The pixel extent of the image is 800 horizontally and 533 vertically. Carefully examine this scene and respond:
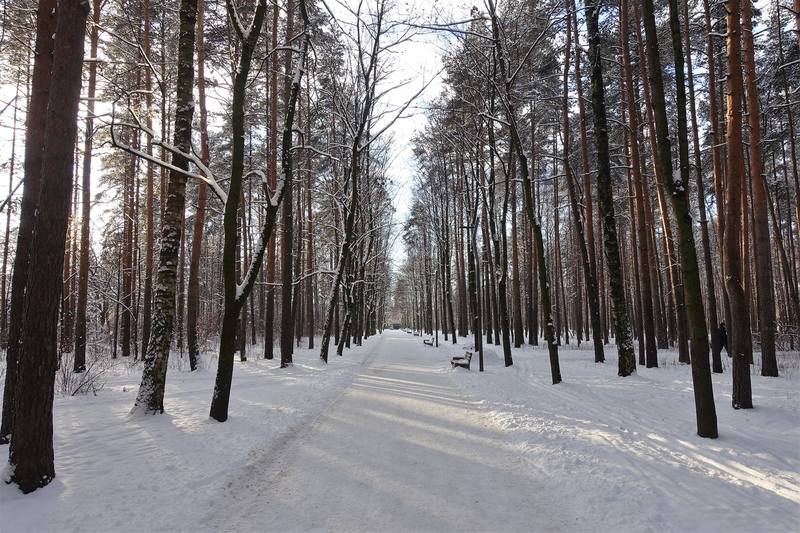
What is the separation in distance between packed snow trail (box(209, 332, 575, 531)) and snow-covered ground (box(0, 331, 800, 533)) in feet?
0.07

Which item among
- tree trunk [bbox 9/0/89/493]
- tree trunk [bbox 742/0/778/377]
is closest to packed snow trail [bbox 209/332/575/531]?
tree trunk [bbox 9/0/89/493]

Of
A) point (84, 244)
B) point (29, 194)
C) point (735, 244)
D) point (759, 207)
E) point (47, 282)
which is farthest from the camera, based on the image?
point (84, 244)

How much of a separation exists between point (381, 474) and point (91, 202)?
537 inches

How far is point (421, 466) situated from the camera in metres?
4.62

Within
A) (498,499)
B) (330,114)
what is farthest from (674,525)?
(330,114)

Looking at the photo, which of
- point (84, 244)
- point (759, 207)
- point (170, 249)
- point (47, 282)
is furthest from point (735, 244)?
point (84, 244)

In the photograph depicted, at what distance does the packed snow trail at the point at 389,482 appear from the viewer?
335 cm

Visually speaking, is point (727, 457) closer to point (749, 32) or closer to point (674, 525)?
point (674, 525)

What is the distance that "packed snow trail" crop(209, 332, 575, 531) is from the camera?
3350 mm

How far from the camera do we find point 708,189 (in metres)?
20.6

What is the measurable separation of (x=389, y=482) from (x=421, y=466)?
593 millimetres

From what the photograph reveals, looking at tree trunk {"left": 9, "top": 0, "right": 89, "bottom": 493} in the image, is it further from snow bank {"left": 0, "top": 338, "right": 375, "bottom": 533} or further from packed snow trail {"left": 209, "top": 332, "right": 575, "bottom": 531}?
packed snow trail {"left": 209, "top": 332, "right": 575, "bottom": 531}

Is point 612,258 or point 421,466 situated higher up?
point 612,258

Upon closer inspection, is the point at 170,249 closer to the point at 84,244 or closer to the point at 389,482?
the point at 389,482
